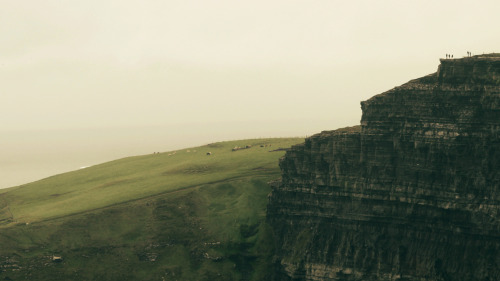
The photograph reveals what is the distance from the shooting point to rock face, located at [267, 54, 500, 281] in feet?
381

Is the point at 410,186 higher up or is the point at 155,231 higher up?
the point at 410,186

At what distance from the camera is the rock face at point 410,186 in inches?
4567

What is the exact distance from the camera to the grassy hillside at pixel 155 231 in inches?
5600

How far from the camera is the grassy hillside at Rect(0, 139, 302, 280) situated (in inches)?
5600

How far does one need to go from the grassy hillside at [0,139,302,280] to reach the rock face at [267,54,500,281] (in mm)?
13953

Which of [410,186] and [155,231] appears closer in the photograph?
[410,186]

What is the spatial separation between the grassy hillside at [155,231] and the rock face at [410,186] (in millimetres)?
13953

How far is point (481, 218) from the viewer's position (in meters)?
115

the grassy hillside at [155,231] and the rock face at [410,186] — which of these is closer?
the rock face at [410,186]

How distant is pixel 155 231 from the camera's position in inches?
5994

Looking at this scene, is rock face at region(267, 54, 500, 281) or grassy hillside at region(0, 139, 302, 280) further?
grassy hillside at region(0, 139, 302, 280)

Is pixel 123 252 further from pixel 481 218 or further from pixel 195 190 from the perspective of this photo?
pixel 481 218

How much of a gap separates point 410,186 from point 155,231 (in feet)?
181

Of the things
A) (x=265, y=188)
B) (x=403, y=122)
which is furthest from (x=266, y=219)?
(x=403, y=122)
